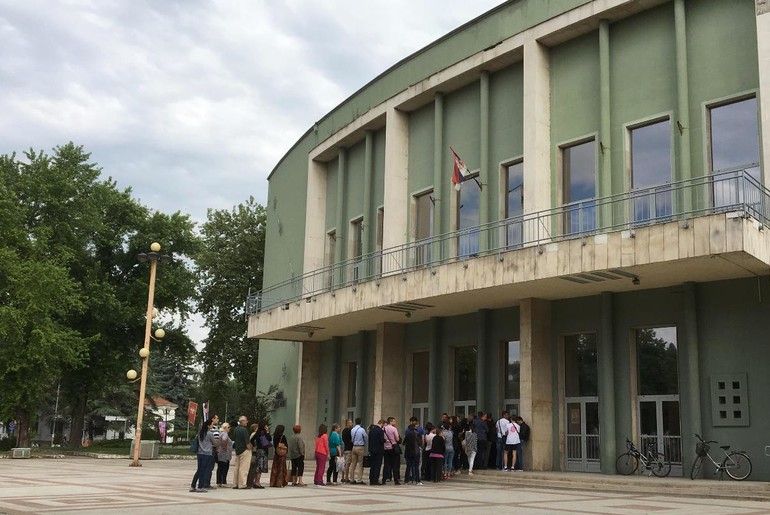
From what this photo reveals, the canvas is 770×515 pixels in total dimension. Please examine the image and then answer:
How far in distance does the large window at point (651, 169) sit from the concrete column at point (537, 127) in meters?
2.54

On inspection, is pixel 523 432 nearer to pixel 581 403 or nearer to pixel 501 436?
pixel 501 436

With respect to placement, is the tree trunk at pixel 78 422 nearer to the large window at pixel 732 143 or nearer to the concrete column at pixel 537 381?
the concrete column at pixel 537 381

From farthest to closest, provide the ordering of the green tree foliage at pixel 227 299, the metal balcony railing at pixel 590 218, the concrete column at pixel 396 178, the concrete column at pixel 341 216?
1. the green tree foliage at pixel 227 299
2. the concrete column at pixel 341 216
3. the concrete column at pixel 396 178
4. the metal balcony railing at pixel 590 218

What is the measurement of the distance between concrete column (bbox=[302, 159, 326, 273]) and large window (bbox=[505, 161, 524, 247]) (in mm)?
11616

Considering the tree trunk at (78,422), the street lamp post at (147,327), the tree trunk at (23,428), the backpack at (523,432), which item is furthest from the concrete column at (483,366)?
the tree trunk at (78,422)

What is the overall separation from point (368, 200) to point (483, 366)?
9.17m

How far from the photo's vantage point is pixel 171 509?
43.5ft

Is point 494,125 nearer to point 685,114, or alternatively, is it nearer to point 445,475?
point 685,114

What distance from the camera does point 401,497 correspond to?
53.5 feet

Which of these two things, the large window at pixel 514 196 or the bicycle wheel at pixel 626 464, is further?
the large window at pixel 514 196

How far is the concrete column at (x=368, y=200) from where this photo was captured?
31781mm

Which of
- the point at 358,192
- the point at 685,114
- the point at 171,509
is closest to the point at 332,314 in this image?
the point at 358,192

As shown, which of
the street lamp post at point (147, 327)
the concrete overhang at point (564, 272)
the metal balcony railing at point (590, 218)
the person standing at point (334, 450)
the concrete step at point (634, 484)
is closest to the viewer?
the concrete step at point (634, 484)

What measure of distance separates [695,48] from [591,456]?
11305mm
